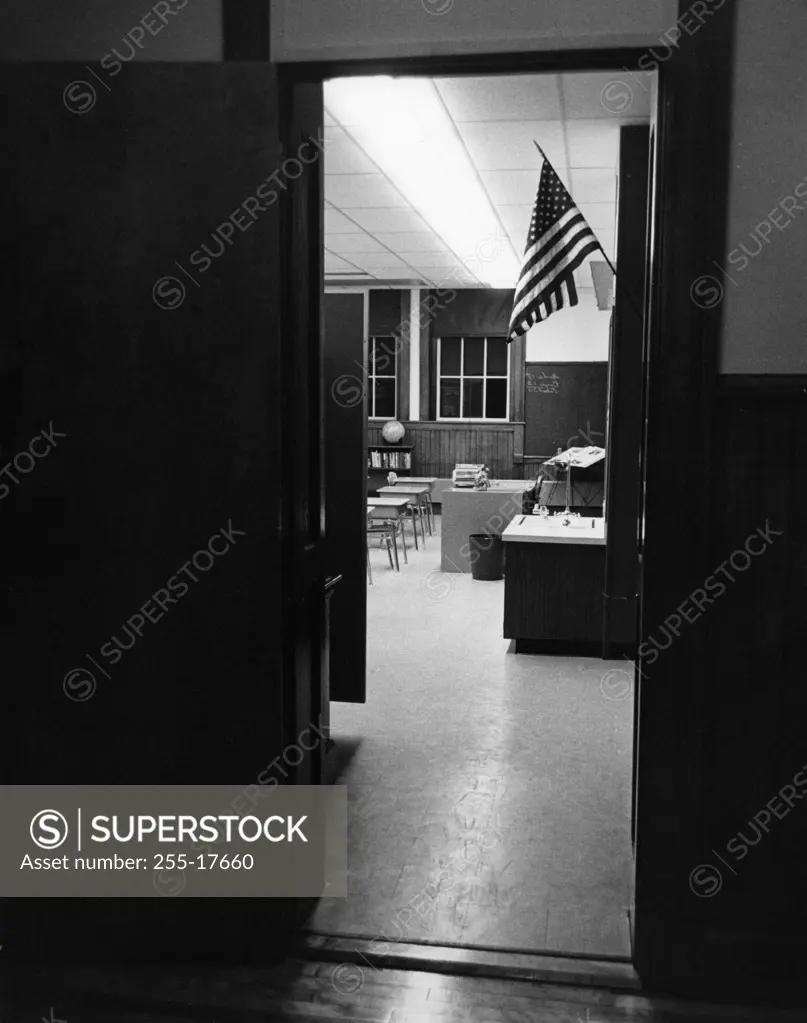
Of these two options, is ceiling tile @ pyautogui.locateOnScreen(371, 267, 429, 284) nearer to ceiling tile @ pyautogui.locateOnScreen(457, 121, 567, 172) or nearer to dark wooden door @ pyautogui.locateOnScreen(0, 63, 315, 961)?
ceiling tile @ pyautogui.locateOnScreen(457, 121, 567, 172)

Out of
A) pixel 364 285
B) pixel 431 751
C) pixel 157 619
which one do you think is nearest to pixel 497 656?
pixel 431 751

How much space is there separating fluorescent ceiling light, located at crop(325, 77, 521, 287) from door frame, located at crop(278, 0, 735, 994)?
4.61 feet

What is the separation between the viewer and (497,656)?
6277 mm

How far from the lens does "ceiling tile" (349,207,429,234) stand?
28.2ft

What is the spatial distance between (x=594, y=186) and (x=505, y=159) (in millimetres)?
1055

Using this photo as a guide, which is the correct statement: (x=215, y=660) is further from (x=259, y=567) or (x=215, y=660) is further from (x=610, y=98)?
(x=610, y=98)

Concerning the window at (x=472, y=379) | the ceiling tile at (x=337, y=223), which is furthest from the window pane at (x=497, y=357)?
the ceiling tile at (x=337, y=223)

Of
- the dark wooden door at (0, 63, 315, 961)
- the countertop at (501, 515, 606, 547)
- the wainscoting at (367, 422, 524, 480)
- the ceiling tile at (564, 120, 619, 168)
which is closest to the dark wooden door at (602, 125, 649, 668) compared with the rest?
the ceiling tile at (564, 120, 619, 168)

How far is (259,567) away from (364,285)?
38.5ft

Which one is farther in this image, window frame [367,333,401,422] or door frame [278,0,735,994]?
window frame [367,333,401,422]

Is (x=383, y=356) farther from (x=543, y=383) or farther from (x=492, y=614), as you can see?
(x=492, y=614)

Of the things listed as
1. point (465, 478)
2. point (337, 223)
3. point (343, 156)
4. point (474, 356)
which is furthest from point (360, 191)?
point (474, 356)

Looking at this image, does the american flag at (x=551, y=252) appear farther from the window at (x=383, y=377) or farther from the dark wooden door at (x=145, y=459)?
the window at (x=383, y=377)

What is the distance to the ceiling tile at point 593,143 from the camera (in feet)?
18.8
